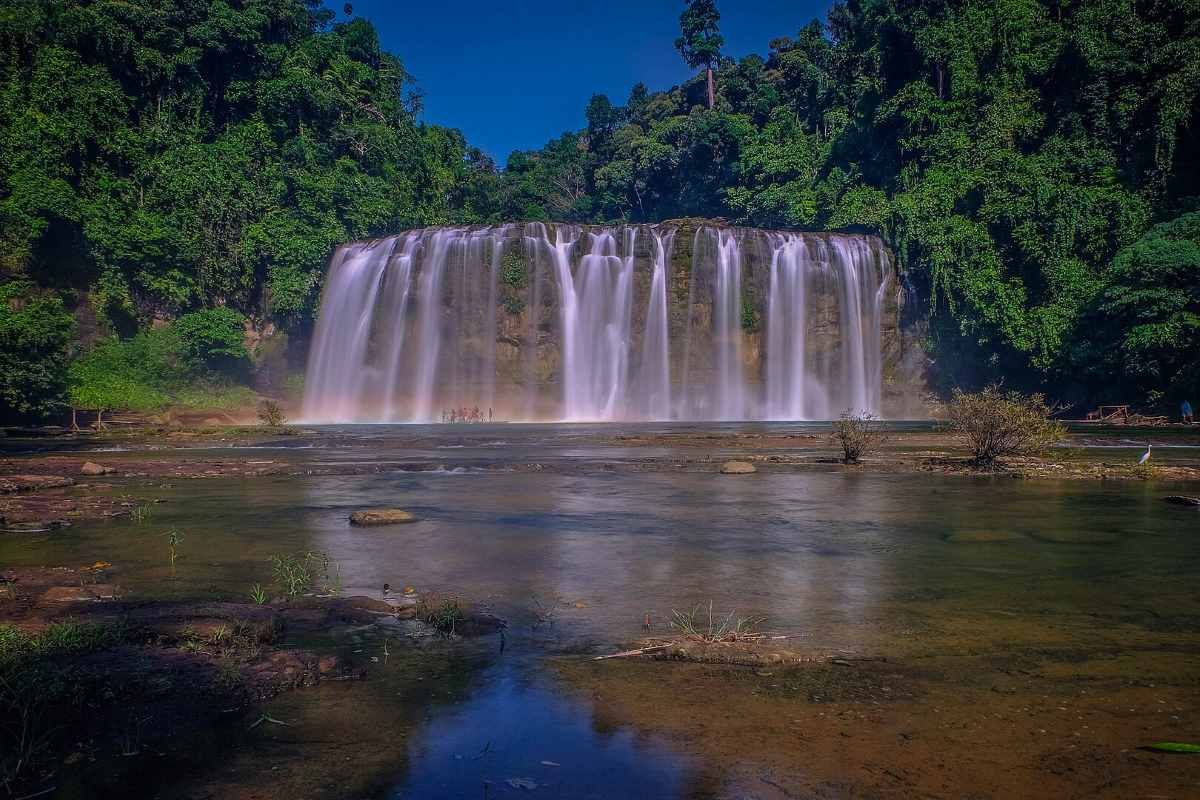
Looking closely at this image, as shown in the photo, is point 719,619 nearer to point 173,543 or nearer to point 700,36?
point 173,543

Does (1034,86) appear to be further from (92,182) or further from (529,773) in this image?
(92,182)

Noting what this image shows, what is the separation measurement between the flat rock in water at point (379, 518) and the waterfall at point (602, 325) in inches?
1148

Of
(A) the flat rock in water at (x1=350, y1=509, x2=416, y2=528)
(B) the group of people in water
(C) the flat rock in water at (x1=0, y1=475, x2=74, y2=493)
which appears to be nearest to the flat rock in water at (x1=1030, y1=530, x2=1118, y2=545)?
(A) the flat rock in water at (x1=350, y1=509, x2=416, y2=528)

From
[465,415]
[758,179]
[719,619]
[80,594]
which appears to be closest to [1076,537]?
[719,619]

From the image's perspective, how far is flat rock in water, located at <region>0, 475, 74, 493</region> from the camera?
11.0 metres

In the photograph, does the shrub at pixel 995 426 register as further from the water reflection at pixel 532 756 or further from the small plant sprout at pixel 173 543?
the water reflection at pixel 532 756

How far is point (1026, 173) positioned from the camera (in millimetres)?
33094

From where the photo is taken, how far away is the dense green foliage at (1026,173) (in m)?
29.9

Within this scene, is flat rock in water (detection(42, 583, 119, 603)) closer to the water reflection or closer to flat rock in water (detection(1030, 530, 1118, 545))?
the water reflection

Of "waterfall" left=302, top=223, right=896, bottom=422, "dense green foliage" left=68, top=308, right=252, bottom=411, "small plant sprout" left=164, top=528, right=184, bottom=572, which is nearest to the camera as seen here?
"small plant sprout" left=164, top=528, right=184, bottom=572

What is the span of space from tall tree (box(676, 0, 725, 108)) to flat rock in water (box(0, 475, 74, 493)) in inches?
2402

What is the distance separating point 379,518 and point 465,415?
→ 97.9 feet

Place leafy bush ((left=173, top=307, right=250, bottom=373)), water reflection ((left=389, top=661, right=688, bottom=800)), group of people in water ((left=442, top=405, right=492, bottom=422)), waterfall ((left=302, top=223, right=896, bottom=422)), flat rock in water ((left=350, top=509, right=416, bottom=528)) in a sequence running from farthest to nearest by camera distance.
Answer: leafy bush ((left=173, top=307, right=250, bottom=373)), group of people in water ((left=442, top=405, right=492, bottom=422)), waterfall ((left=302, top=223, right=896, bottom=422)), flat rock in water ((left=350, top=509, right=416, bottom=528)), water reflection ((left=389, top=661, right=688, bottom=800))

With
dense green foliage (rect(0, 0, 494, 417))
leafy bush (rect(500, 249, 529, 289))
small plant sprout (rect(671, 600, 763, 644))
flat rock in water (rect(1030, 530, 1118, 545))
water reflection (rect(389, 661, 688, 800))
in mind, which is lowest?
water reflection (rect(389, 661, 688, 800))
